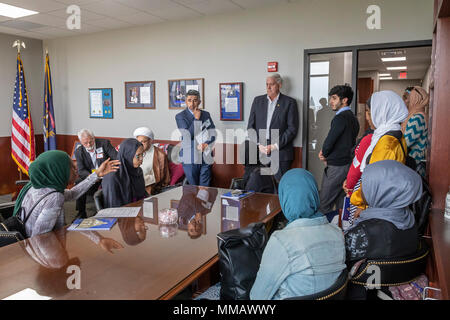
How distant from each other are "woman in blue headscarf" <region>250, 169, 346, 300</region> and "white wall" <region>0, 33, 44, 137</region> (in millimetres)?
6521

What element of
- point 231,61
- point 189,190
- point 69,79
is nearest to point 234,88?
point 231,61

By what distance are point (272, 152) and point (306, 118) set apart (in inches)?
Answer: 26.0

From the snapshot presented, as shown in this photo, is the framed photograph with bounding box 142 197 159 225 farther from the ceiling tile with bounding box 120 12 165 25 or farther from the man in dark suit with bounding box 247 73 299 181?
the ceiling tile with bounding box 120 12 165 25

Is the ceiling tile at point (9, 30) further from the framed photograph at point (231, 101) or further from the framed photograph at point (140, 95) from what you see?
the framed photograph at point (231, 101)

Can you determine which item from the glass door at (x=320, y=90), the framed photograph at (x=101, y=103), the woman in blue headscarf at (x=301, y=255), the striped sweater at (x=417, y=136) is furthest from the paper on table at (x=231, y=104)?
the woman in blue headscarf at (x=301, y=255)

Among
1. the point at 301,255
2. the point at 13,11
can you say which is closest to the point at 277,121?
the point at 301,255

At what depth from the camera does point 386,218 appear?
1.67 meters

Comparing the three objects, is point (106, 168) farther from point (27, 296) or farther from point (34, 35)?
point (34, 35)

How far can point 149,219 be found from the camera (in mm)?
2354

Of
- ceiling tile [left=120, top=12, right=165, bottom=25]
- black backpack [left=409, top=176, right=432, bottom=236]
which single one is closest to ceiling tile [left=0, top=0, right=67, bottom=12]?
ceiling tile [left=120, top=12, right=165, bottom=25]

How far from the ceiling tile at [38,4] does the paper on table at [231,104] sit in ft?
8.19

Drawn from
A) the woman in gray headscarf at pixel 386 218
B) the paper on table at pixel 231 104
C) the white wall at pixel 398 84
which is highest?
the white wall at pixel 398 84

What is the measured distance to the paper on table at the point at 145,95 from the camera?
5.83 metres

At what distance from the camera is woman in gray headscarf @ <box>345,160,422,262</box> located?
161 centimetres
